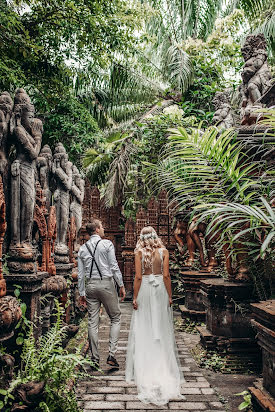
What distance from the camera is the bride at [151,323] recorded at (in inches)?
167

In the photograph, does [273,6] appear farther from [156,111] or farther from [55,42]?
[55,42]

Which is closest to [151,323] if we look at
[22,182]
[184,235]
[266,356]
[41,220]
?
[41,220]

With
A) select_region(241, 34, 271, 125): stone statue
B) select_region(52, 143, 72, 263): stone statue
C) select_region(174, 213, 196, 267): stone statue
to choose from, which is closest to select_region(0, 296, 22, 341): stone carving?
select_region(52, 143, 72, 263): stone statue

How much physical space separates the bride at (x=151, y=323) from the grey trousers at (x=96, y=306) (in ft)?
0.67

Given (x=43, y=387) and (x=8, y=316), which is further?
(x=8, y=316)

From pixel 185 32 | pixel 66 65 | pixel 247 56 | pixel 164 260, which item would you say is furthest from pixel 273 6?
pixel 164 260

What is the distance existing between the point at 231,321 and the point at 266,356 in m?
1.96

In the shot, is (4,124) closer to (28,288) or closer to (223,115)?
(28,288)

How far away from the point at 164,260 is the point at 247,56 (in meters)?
3.28

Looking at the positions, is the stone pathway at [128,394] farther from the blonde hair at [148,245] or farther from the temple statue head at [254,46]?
the temple statue head at [254,46]

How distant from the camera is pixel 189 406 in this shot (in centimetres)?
349

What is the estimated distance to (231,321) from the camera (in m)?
4.76

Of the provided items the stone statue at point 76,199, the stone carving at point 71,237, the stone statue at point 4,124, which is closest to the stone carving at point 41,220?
the stone statue at point 4,124

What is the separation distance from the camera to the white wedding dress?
4004 millimetres
